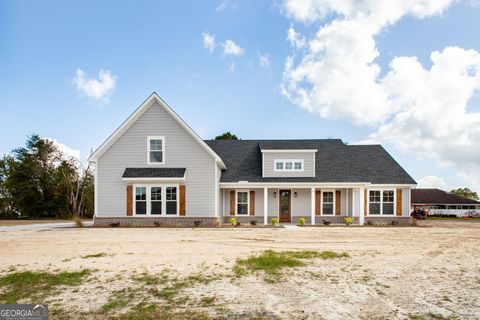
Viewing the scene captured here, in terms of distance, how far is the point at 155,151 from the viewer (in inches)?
904

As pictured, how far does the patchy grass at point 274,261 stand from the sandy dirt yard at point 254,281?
23 cm

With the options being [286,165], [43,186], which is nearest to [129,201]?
[286,165]

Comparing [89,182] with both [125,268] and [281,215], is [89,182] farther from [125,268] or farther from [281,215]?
[125,268]

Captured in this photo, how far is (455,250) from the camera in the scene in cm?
1273

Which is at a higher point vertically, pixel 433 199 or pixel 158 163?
pixel 158 163

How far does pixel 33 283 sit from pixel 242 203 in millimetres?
17450

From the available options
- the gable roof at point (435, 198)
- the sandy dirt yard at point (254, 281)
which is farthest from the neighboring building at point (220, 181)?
the gable roof at point (435, 198)

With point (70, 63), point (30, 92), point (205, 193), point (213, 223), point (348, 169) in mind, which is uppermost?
point (70, 63)

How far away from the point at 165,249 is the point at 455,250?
1013cm

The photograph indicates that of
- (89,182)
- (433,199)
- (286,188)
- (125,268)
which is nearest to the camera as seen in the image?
→ (125,268)

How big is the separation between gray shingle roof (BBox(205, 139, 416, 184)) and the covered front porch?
0.71 meters

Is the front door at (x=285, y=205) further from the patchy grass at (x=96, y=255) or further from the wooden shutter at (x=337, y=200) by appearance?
the patchy grass at (x=96, y=255)

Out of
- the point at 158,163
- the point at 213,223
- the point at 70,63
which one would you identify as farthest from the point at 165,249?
the point at 70,63

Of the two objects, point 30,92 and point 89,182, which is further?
point 89,182
